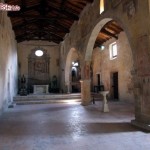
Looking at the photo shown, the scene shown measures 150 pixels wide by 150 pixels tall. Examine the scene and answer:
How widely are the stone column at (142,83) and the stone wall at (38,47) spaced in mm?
16051

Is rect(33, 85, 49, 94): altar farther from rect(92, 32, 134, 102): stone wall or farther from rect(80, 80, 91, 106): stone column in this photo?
rect(80, 80, 91, 106): stone column

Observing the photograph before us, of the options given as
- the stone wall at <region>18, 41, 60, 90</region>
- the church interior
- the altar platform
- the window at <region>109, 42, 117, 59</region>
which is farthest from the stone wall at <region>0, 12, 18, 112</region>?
the stone wall at <region>18, 41, 60, 90</region>

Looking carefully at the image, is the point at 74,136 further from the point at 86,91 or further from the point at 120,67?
the point at 120,67

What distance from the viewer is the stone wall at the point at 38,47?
21.2m

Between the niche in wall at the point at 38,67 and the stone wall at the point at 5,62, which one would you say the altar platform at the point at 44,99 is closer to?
the stone wall at the point at 5,62

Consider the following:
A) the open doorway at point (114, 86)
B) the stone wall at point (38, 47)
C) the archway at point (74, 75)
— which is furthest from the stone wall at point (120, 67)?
the stone wall at point (38, 47)

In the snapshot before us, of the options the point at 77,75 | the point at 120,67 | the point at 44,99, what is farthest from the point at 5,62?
the point at 77,75

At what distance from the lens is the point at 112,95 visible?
15516mm

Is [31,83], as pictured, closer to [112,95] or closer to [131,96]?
[112,95]

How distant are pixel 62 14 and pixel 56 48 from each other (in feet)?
28.7

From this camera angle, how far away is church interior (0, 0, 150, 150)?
17.1 ft

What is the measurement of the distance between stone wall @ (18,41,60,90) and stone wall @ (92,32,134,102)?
18.4 feet

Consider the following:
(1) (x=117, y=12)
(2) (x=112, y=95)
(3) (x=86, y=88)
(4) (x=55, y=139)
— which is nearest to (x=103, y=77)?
(2) (x=112, y=95)

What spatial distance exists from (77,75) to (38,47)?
190 inches
